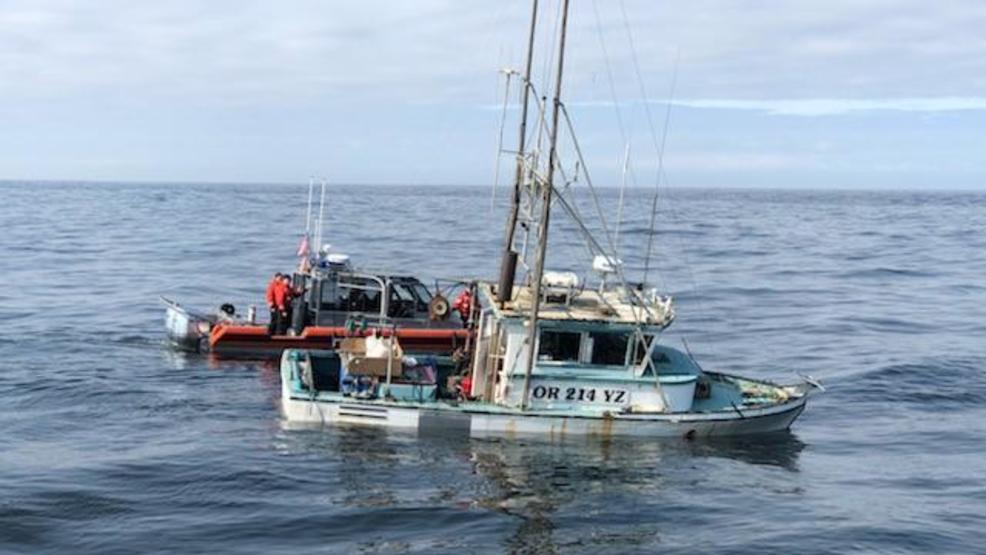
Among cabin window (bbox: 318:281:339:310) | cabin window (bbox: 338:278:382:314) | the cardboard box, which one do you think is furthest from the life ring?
the cardboard box

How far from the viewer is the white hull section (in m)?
22.2

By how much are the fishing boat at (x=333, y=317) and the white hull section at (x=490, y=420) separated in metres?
7.86

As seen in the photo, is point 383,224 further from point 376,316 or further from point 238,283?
point 376,316

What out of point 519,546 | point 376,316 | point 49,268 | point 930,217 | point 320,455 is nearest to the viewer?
point 519,546

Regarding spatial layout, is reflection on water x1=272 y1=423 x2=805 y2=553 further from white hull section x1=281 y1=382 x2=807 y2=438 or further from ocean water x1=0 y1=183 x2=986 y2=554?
white hull section x1=281 y1=382 x2=807 y2=438

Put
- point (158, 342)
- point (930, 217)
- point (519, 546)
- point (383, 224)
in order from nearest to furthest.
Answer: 1. point (519, 546)
2. point (158, 342)
3. point (383, 224)
4. point (930, 217)

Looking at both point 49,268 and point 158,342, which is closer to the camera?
point 158,342

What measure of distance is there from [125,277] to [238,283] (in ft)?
19.8

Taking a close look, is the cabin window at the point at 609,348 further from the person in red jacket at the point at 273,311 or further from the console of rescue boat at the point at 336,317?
the person in red jacket at the point at 273,311

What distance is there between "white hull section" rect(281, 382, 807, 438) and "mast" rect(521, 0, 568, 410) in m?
0.54

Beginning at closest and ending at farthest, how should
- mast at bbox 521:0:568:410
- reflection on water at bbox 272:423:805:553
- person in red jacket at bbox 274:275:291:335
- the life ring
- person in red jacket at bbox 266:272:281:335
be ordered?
1. reflection on water at bbox 272:423:805:553
2. mast at bbox 521:0:568:410
3. the life ring
4. person in red jacket at bbox 274:275:291:335
5. person in red jacket at bbox 266:272:281:335

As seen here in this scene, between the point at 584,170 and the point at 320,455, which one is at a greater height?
the point at 584,170

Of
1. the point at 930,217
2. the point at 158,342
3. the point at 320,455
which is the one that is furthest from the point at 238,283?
the point at 930,217

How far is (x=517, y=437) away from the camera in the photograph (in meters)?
22.4
